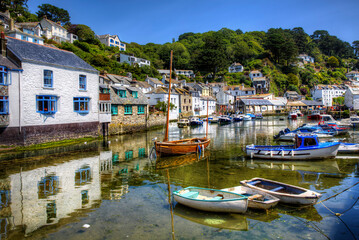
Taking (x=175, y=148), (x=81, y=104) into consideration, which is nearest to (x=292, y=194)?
(x=175, y=148)

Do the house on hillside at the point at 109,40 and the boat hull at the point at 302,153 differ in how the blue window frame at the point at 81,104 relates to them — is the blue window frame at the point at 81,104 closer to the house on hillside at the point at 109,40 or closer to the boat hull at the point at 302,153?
the boat hull at the point at 302,153

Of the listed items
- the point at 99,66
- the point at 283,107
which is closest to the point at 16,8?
the point at 99,66

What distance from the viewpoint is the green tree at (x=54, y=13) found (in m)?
91.8

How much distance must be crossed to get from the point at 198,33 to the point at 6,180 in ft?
630

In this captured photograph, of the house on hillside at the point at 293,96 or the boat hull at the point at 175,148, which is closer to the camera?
the boat hull at the point at 175,148

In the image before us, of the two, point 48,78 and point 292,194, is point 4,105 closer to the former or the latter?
point 48,78

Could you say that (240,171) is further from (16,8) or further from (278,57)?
(278,57)

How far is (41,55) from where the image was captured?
80.4 feet

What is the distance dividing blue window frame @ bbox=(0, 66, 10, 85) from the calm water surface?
246 inches

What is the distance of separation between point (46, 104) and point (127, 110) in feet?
47.6

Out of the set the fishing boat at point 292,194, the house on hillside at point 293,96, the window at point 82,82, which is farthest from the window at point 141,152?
the house on hillside at point 293,96

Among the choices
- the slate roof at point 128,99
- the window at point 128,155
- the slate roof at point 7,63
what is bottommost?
the window at point 128,155

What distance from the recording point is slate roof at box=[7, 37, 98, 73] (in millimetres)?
22491

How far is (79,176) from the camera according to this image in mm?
15398
